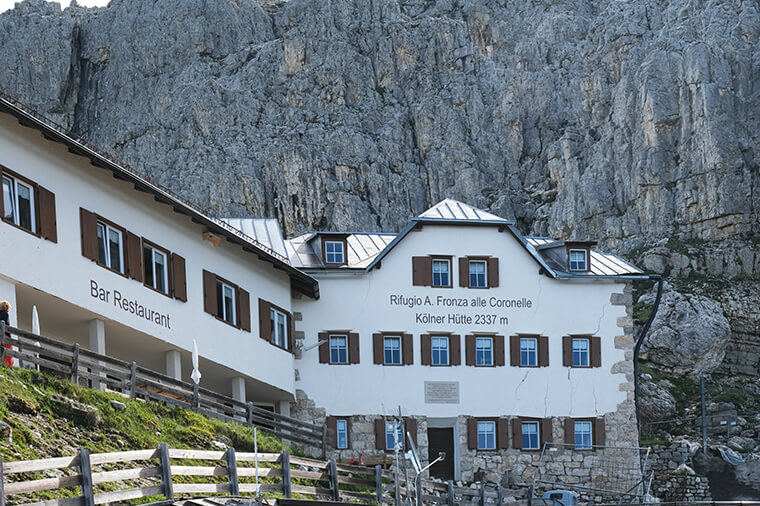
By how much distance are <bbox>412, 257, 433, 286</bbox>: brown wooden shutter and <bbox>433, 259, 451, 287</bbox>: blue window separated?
23 cm

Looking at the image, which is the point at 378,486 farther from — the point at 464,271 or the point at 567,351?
the point at 567,351

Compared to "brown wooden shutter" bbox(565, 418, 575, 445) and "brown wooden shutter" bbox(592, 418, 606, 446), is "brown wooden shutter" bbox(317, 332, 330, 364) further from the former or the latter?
"brown wooden shutter" bbox(592, 418, 606, 446)

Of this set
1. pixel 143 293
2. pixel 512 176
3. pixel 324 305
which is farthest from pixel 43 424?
pixel 512 176

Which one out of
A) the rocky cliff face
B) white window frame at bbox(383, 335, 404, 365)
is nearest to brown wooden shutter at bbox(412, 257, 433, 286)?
white window frame at bbox(383, 335, 404, 365)

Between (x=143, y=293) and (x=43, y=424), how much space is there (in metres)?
12.3

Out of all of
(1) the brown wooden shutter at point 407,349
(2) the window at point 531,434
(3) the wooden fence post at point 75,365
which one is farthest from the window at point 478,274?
(3) the wooden fence post at point 75,365

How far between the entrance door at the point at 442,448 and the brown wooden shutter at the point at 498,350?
307 cm

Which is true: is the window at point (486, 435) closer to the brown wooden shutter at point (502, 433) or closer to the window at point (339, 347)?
the brown wooden shutter at point (502, 433)

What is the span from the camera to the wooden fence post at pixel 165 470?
22.2m

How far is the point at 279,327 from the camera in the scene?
4522 centimetres

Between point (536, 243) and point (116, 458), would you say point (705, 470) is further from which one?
point (116, 458)

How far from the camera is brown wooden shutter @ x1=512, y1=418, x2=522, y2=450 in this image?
154ft

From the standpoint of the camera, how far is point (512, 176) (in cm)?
12044

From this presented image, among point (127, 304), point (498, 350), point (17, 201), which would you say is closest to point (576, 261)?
point (498, 350)
